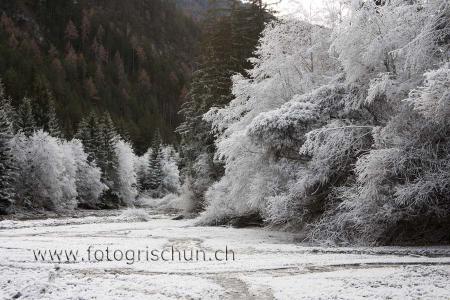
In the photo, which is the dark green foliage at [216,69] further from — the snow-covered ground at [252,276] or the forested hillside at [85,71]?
the forested hillside at [85,71]

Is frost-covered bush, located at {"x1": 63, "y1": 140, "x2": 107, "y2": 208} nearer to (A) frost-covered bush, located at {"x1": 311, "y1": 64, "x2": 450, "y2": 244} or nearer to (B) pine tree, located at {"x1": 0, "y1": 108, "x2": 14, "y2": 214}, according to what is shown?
(B) pine tree, located at {"x1": 0, "y1": 108, "x2": 14, "y2": 214}

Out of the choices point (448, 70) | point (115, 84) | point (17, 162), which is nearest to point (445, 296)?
point (448, 70)

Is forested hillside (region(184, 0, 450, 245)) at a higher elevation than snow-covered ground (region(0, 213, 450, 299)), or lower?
higher

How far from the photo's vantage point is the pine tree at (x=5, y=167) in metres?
39.0

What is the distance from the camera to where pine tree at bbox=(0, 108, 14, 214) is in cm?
3900

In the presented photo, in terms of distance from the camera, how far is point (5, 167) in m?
39.4

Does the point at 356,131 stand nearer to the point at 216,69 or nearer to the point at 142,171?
the point at 216,69

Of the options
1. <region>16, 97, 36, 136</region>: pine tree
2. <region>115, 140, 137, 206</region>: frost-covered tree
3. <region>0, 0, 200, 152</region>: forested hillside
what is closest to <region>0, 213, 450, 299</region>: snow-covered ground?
<region>16, 97, 36, 136</region>: pine tree

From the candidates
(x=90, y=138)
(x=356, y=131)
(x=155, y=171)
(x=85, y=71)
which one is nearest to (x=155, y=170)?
(x=155, y=171)

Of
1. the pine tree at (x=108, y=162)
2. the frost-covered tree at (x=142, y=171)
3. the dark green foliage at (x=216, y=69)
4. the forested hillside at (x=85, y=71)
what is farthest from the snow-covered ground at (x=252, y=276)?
the forested hillside at (x=85, y=71)

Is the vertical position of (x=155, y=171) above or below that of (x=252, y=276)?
above

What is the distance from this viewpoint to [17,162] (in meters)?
43.6

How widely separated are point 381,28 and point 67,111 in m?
103

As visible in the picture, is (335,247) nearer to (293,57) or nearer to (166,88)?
(293,57)
